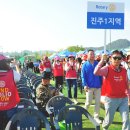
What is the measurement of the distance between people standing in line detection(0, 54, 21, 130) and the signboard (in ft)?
21.4

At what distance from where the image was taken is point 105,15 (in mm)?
11922

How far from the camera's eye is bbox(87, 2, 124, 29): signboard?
1184 centimetres

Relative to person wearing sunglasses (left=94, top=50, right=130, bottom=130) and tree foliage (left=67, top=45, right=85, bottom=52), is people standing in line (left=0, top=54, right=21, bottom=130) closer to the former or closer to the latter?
person wearing sunglasses (left=94, top=50, right=130, bottom=130)

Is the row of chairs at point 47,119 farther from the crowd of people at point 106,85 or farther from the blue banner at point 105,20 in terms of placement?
the blue banner at point 105,20

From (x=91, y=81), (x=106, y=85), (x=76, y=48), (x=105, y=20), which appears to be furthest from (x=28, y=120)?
(x=76, y=48)

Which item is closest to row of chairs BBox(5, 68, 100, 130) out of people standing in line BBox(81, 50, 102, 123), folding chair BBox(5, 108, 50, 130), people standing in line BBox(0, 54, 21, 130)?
folding chair BBox(5, 108, 50, 130)

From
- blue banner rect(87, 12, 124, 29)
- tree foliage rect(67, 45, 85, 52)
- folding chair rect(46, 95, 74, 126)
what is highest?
blue banner rect(87, 12, 124, 29)

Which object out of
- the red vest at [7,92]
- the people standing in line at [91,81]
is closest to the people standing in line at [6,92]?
the red vest at [7,92]

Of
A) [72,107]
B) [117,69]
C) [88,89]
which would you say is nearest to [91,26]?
[88,89]

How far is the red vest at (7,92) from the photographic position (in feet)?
18.2

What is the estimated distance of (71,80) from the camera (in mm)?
14508

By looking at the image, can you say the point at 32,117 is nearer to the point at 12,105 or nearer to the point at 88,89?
the point at 12,105

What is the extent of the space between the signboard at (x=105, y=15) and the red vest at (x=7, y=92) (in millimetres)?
6558

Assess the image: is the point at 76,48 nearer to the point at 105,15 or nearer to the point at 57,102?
the point at 105,15
